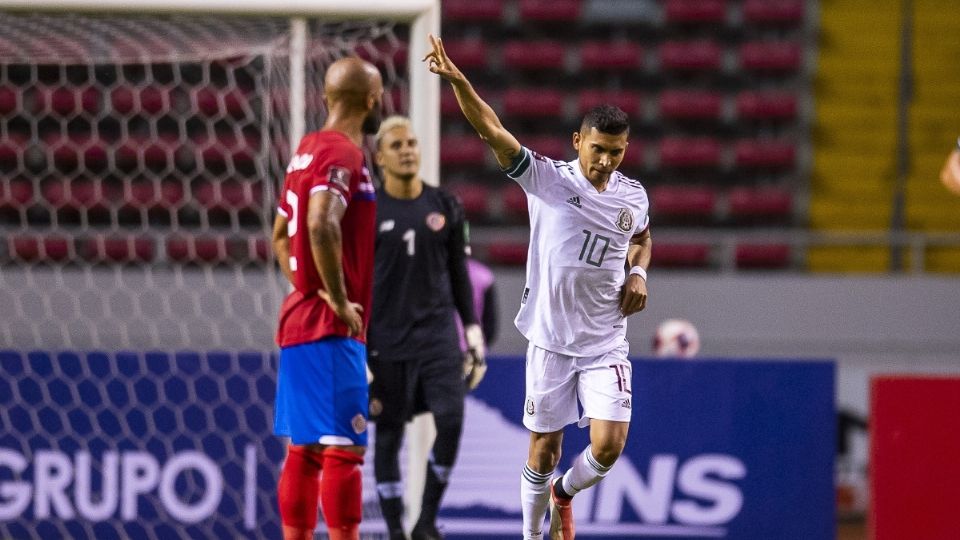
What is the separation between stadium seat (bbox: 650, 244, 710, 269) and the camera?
11422mm

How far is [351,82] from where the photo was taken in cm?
380

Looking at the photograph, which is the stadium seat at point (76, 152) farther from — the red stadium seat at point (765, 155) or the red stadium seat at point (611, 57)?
the red stadium seat at point (765, 155)

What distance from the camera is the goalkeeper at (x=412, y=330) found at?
4.87m

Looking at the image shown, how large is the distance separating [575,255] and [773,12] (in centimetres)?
921

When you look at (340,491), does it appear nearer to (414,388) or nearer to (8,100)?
(414,388)

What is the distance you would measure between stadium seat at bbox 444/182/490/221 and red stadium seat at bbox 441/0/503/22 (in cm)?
183

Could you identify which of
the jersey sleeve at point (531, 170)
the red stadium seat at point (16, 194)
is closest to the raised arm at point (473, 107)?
the jersey sleeve at point (531, 170)

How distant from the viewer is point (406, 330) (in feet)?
16.0

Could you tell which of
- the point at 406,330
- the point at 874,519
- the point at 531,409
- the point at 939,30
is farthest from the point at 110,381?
the point at 939,30

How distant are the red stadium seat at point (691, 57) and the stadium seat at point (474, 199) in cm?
239

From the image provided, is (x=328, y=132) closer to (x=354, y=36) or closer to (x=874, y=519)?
(x=354, y=36)

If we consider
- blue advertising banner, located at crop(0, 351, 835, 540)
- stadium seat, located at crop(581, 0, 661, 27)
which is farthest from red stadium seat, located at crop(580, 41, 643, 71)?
blue advertising banner, located at crop(0, 351, 835, 540)

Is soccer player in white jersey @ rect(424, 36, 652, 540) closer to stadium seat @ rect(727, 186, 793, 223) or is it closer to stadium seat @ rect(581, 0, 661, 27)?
stadium seat @ rect(727, 186, 793, 223)

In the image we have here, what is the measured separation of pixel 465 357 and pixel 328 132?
1.62 meters
